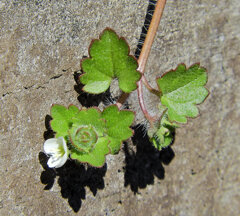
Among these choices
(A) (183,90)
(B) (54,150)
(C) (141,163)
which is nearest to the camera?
(B) (54,150)

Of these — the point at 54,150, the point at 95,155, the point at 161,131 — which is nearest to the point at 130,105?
the point at 161,131

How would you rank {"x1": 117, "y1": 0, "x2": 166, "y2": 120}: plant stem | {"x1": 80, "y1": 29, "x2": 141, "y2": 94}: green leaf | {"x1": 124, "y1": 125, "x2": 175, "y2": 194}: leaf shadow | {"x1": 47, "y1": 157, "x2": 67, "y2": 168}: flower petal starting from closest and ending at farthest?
{"x1": 47, "y1": 157, "x2": 67, "y2": 168}: flower petal
{"x1": 80, "y1": 29, "x2": 141, "y2": 94}: green leaf
{"x1": 117, "y1": 0, "x2": 166, "y2": 120}: plant stem
{"x1": 124, "y1": 125, "x2": 175, "y2": 194}: leaf shadow

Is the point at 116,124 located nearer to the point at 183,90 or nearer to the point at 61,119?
the point at 61,119

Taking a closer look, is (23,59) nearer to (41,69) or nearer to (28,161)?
(41,69)

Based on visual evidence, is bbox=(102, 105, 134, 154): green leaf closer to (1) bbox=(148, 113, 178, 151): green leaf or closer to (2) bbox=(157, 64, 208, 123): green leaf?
(1) bbox=(148, 113, 178, 151): green leaf

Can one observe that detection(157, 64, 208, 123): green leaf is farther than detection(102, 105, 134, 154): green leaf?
Yes

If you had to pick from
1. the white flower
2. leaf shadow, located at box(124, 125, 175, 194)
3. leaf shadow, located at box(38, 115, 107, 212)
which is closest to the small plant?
the white flower

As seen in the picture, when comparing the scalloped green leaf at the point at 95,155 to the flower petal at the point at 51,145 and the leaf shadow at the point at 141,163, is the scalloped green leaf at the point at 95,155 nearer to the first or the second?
the flower petal at the point at 51,145
